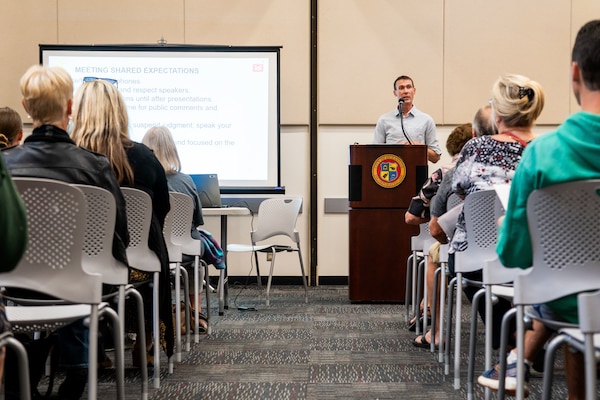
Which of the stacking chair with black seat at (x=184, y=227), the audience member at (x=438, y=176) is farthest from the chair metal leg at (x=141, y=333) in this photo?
the audience member at (x=438, y=176)

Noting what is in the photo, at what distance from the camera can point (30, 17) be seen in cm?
750

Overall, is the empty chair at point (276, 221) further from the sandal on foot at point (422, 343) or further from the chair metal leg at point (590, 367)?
the chair metal leg at point (590, 367)

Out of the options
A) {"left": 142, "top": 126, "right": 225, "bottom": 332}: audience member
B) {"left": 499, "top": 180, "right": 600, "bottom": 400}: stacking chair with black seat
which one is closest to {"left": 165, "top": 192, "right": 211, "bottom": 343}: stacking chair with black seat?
{"left": 142, "top": 126, "right": 225, "bottom": 332}: audience member

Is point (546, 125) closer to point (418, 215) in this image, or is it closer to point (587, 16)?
point (587, 16)

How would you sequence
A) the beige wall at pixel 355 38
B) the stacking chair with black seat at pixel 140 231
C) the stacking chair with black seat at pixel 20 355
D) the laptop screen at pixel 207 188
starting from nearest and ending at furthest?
the stacking chair with black seat at pixel 20 355 → the stacking chair with black seat at pixel 140 231 → the laptop screen at pixel 207 188 → the beige wall at pixel 355 38

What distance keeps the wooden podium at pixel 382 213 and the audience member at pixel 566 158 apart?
396cm

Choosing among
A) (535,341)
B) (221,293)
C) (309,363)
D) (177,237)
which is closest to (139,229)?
(177,237)

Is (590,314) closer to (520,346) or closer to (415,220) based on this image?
(520,346)

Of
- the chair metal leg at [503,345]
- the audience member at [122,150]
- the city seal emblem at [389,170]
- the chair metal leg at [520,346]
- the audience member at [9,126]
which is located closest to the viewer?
the chair metal leg at [520,346]

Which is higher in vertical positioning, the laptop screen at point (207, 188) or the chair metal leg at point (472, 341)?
the laptop screen at point (207, 188)

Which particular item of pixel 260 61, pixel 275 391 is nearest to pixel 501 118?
pixel 275 391

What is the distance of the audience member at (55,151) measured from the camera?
2492mm

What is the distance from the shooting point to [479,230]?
2.98 meters

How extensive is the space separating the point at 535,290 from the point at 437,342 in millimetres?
2436
